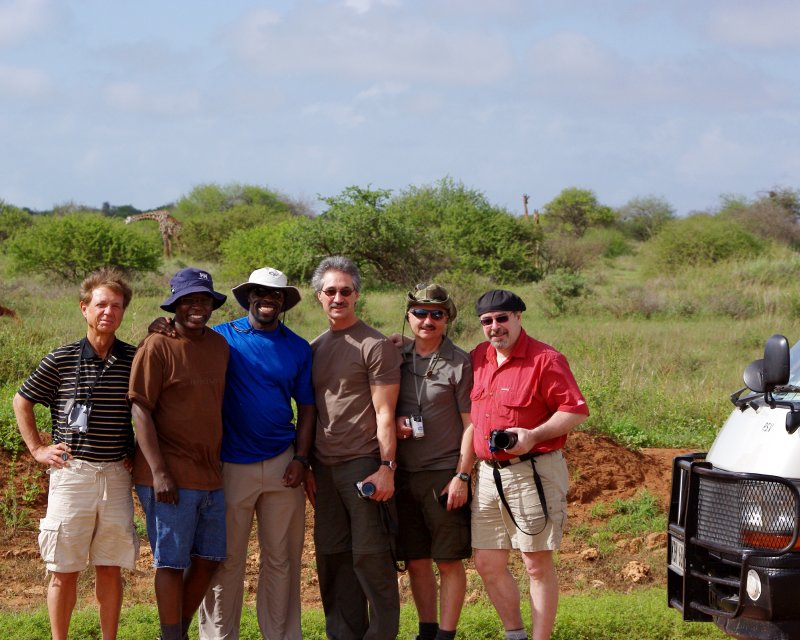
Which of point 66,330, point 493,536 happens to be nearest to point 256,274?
point 493,536

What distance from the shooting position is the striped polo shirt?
4.74 m

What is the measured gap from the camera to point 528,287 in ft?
80.1

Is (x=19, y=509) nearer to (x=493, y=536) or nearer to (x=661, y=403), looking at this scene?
(x=493, y=536)

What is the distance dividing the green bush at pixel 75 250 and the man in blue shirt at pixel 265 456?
746 inches

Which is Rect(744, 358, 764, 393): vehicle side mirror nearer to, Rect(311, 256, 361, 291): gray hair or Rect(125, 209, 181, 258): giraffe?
Rect(311, 256, 361, 291): gray hair

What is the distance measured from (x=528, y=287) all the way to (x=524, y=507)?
779 inches

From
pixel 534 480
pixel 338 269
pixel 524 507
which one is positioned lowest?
pixel 524 507

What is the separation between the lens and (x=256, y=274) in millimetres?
4984

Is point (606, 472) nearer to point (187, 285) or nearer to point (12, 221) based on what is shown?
point (187, 285)

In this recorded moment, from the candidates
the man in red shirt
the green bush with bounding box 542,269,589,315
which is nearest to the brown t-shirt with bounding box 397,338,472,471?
the man in red shirt

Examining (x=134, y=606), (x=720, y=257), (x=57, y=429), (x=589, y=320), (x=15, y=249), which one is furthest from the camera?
(x=720, y=257)

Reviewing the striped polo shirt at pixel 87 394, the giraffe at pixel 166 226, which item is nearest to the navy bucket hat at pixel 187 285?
the striped polo shirt at pixel 87 394

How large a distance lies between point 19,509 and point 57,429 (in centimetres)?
313

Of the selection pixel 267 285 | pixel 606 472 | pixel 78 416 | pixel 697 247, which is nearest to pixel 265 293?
pixel 267 285
